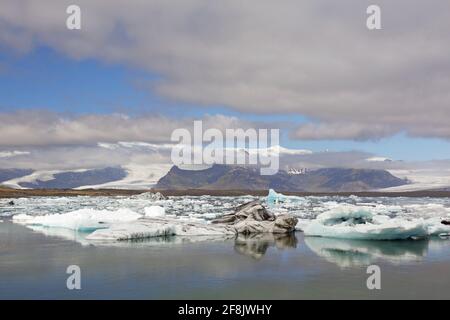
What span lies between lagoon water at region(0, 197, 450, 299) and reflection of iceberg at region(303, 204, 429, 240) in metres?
0.52

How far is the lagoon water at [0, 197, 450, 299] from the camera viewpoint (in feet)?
38.1

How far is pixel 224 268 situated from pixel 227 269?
17cm

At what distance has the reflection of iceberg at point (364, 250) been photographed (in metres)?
16.4

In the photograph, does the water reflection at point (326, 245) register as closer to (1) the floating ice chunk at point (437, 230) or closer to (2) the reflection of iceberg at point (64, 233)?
(2) the reflection of iceberg at point (64, 233)

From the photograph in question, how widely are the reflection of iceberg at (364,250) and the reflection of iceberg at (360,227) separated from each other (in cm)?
46

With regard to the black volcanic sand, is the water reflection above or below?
below

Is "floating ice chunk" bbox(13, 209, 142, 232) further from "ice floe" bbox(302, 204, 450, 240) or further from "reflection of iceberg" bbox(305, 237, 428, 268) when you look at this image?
"reflection of iceberg" bbox(305, 237, 428, 268)

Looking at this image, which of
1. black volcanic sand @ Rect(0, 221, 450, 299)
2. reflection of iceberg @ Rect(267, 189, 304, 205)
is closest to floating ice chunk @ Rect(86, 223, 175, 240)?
black volcanic sand @ Rect(0, 221, 450, 299)

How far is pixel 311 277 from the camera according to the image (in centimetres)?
1343

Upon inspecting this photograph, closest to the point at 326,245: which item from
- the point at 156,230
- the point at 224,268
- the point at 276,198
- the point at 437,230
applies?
the point at 437,230

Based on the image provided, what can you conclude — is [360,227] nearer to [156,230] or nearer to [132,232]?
[156,230]

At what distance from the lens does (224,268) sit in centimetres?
1482
